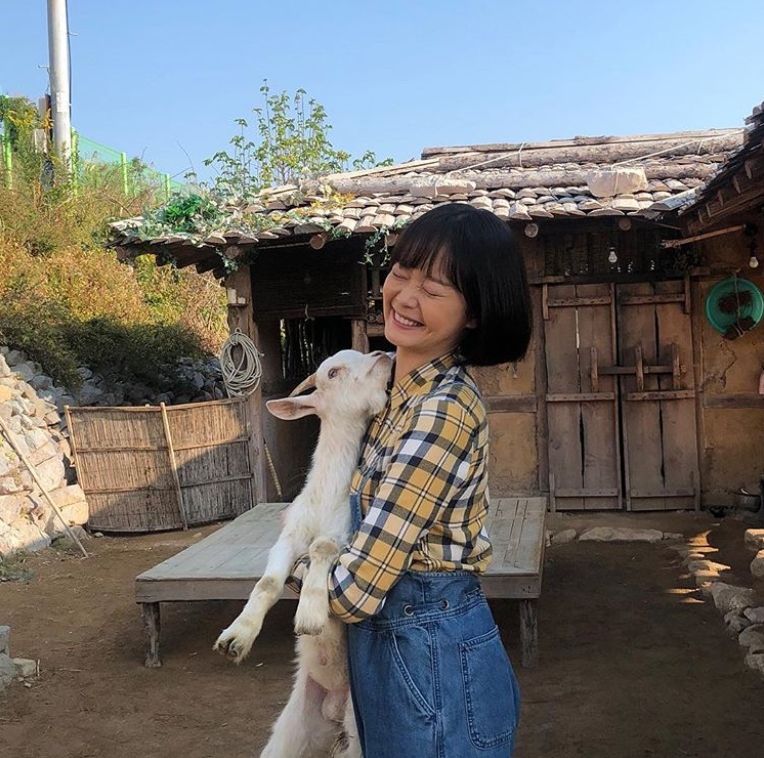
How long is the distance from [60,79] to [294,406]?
16.2m

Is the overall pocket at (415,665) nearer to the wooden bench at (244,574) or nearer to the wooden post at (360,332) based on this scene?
the wooden bench at (244,574)

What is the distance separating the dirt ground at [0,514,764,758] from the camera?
3.91 metres

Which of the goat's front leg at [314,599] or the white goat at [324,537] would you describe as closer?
the goat's front leg at [314,599]

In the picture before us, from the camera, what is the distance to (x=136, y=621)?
5.95 m

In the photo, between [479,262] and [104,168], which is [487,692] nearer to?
[479,262]

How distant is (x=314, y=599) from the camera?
1.54 m

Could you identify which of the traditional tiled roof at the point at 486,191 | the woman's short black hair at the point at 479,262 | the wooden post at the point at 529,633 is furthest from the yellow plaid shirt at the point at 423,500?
the traditional tiled roof at the point at 486,191

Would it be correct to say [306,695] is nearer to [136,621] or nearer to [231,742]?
[231,742]

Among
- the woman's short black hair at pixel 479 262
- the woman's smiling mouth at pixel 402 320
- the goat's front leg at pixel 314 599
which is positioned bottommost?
the goat's front leg at pixel 314 599

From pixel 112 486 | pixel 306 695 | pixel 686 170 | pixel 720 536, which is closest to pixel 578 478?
pixel 720 536

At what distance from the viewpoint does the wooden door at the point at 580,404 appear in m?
8.02

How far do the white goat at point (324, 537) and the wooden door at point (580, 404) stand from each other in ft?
20.8

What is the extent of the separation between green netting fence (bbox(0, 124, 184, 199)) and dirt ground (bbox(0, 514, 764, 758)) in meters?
11.0

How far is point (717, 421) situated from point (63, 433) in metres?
6.96
